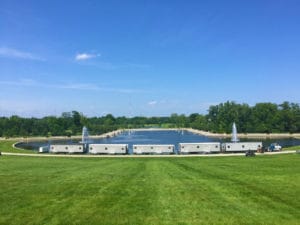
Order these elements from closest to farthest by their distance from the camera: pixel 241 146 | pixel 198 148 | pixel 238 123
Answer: pixel 198 148
pixel 241 146
pixel 238 123

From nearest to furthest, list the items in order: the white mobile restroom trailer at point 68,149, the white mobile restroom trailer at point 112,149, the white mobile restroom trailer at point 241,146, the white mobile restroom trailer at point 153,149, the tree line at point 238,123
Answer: the white mobile restroom trailer at point 153,149 → the white mobile restroom trailer at point 241,146 → the white mobile restroom trailer at point 112,149 → the white mobile restroom trailer at point 68,149 → the tree line at point 238,123

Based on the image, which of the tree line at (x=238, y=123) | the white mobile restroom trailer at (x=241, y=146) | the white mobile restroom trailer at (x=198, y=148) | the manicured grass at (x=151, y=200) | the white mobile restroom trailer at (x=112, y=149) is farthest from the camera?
the tree line at (x=238, y=123)

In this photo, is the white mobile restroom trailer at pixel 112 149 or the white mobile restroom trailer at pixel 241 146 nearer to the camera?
the white mobile restroom trailer at pixel 241 146

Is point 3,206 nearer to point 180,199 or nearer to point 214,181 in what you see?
point 180,199

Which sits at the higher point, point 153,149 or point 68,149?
point 68,149

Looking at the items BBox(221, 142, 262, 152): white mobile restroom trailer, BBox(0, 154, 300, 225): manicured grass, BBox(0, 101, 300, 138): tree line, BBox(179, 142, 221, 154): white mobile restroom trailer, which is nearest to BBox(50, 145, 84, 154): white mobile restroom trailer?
BBox(179, 142, 221, 154): white mobile restroom trailer

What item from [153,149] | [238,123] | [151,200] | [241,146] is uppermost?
[238,123]

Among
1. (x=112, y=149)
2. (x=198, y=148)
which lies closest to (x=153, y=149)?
(x=112, y=149)

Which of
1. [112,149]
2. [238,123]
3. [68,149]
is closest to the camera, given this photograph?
[112,149]

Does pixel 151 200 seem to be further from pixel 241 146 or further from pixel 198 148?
pixel 241 146

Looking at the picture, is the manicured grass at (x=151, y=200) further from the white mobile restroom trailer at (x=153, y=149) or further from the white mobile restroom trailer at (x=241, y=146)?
the white mobile restroom trailer at (x=241, y=146)

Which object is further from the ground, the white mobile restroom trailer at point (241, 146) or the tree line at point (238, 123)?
the tree line at point (238, 123)

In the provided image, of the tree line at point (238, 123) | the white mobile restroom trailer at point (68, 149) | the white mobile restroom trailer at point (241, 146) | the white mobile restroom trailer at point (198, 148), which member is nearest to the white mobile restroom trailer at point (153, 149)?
the white mobile restroom trailer at point (198, 148)

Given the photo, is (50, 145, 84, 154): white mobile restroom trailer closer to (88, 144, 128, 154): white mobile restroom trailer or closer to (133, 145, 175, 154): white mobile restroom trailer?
(88, 144, 128, 154): white mobile restroom trailer
